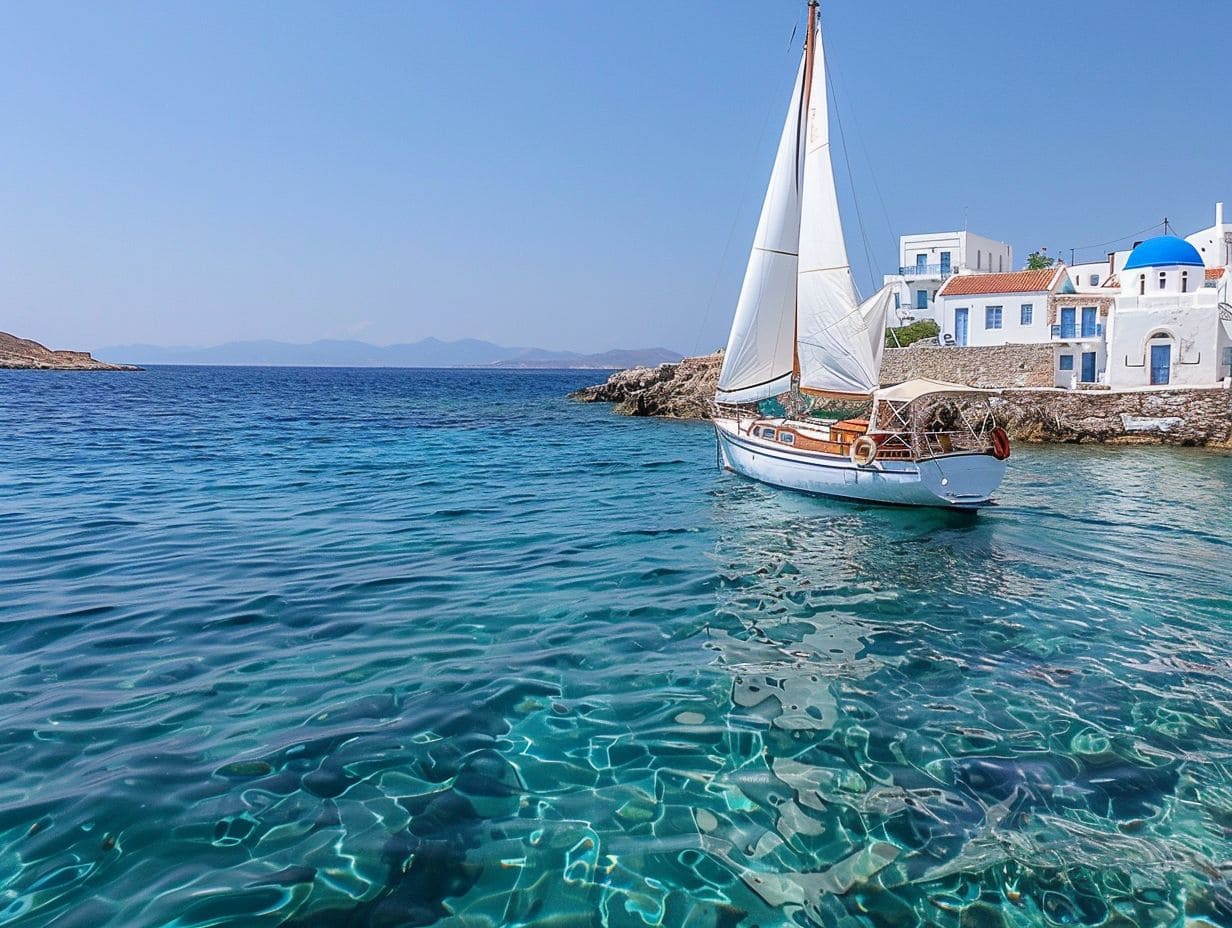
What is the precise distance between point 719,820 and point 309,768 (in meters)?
3.08

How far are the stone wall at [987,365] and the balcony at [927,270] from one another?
2087 cm

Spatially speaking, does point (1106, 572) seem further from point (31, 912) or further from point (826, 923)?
point (31, 912)

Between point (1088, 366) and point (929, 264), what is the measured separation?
23.8 m

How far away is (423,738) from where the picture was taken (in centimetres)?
639

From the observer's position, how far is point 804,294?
70.3 feet

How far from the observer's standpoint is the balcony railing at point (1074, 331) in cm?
4241

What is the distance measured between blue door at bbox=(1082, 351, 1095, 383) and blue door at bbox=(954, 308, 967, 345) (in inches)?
345

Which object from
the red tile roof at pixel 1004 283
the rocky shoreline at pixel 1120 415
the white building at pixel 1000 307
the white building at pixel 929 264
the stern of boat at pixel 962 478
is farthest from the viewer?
the white building at pixel 929 264

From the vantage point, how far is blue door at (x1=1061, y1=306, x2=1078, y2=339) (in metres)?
43.4

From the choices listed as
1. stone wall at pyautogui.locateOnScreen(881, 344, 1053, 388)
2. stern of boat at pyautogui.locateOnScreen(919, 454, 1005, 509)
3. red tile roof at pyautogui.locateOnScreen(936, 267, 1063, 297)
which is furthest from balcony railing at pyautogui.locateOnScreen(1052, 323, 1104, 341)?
stern of boat at pyautogui.locateOnScreen(919, 454, 1005, 509)

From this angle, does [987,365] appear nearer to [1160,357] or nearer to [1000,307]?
[1160,357]

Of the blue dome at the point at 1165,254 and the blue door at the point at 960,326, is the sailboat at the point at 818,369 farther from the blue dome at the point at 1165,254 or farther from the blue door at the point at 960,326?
the blue door at the point at 960,326

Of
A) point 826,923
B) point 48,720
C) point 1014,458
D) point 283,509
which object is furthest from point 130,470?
point 1014,458

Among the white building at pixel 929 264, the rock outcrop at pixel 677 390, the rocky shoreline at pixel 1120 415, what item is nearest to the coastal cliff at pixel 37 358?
the rock outcrop at pixel 677 390
